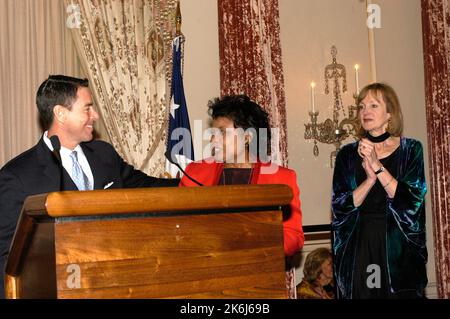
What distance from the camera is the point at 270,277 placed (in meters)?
1.94

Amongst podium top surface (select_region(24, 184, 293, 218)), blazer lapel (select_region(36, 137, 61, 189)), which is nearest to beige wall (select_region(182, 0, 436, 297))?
blazer lapel (select_region(36, 137, 61, 189))

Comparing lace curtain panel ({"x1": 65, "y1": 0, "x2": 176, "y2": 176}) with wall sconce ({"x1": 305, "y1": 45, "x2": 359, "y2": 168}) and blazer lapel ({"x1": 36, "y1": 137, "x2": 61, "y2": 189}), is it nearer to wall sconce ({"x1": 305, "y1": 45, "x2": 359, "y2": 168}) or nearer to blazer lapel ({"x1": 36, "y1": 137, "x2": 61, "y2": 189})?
wall sconce ({"x1": 305, "y1": 45, "x2": 359, "y2": 168})

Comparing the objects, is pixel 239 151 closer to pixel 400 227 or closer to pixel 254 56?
pixel 400 227

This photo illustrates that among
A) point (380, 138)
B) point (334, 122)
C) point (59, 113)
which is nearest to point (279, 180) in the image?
point (380, 138)

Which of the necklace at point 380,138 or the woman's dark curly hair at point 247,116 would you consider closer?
the woman's dark curly hair at point 247,116

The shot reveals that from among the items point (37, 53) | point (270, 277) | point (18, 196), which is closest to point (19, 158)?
point (18, 196)

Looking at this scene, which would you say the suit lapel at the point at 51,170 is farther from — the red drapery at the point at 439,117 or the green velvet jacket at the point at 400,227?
the red drapery at the point at 439,117

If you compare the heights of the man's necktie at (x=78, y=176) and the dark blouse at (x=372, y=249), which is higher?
the man's necktie at (x=78, y=176)

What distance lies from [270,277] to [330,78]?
5248mm

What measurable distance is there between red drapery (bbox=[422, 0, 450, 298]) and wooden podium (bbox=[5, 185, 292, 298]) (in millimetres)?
5384


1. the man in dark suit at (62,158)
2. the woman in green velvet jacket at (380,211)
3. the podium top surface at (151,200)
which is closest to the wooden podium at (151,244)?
the podium top surface at (151,200)

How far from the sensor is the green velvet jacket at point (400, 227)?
12.0ft

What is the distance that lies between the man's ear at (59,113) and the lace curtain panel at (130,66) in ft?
7.14

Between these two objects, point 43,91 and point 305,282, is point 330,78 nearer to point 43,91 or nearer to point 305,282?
point 305,282
